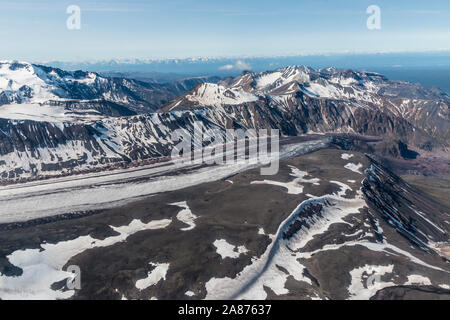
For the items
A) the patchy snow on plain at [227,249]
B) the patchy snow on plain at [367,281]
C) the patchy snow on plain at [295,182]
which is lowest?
the patchy snow on plain at [367,281]

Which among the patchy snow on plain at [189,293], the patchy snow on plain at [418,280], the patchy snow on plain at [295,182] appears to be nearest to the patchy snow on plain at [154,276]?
the patchy snow on plain at [189,293]

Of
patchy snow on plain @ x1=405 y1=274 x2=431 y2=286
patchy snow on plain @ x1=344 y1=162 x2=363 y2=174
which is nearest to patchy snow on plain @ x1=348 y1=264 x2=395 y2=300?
patchy snow on plain @ x1=405 y1=274 x2=431 y2=286

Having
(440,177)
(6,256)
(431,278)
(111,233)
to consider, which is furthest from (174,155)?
(440,177)

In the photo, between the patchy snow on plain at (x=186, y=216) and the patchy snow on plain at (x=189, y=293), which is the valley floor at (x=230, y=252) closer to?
the patchy snow on plain at (x=189, y=293)

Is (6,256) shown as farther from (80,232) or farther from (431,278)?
(431,278)

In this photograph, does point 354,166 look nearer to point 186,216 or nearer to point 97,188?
point 186,216
